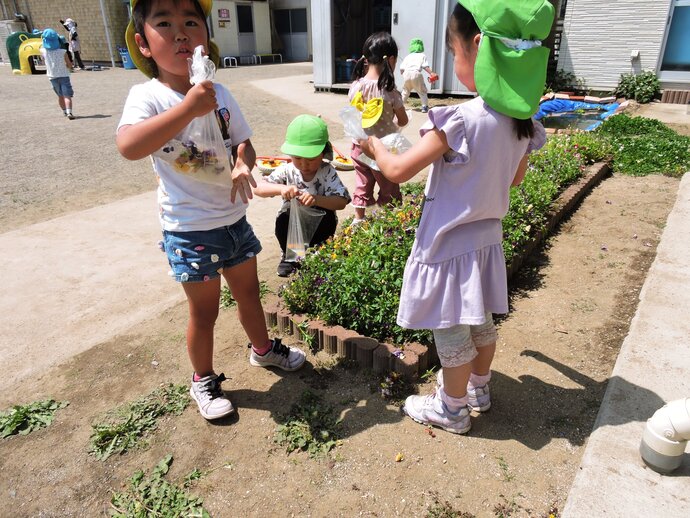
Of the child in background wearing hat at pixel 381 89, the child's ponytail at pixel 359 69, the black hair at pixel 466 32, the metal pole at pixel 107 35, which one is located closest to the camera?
the black hair at pixel 466 32

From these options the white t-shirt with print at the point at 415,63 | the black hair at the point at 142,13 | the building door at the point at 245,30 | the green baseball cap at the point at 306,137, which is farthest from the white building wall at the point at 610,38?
the building door at the point at 245,30

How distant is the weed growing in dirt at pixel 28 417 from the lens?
8.17 feet

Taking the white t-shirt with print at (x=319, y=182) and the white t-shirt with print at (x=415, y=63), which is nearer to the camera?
the white t-shirt with print at (x=319, y=182)

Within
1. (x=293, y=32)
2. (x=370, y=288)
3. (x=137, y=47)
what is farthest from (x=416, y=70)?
(x=293, y=32)

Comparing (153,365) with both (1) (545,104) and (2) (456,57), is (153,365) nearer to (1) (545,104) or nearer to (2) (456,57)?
(2) (456,57)

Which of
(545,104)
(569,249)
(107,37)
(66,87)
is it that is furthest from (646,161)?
(107,37)

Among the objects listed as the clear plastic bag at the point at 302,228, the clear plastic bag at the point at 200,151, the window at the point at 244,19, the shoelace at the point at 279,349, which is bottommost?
the shoelace at the point at 279,349

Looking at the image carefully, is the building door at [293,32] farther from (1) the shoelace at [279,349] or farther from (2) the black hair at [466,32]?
(2) the black hair at [466,32]

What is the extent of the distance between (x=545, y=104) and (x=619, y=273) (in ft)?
26.4

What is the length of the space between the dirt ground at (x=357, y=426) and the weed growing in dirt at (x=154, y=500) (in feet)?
0.16

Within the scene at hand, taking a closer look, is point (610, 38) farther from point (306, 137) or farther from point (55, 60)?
point (55, 60)

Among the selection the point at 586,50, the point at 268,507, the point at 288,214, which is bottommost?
the point at 268,507

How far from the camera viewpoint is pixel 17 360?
3.00 m

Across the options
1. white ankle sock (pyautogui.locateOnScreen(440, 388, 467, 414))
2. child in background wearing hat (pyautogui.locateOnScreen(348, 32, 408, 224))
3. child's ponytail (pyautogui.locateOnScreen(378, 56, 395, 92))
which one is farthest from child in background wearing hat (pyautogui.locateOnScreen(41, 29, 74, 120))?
white ankle sock (pyautogui.locateOnScreen(440, 388, 467, 414))
